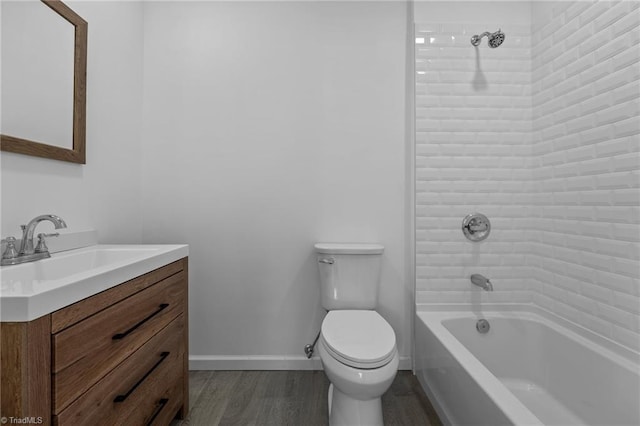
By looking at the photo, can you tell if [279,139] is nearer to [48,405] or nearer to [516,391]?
[48,405]

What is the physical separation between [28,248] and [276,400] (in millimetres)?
1348

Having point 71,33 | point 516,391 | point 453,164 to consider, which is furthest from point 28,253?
point 516,391

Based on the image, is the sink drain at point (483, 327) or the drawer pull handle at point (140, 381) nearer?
the drawer pull handle at point (140, 381)

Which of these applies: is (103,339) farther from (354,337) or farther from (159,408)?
(354,337)

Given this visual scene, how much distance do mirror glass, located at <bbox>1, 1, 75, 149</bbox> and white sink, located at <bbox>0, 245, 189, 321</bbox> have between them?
0.51m

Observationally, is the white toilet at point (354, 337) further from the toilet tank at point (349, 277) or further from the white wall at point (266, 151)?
the white wall at point (266, 151)

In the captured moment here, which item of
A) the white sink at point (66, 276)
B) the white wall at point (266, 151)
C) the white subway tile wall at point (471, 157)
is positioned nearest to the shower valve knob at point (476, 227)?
the white subway tile wall at point (471, 157)

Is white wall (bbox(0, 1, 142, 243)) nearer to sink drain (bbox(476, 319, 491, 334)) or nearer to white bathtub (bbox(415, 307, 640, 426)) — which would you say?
white bathtub (bbox(415, 307, 640, 426))

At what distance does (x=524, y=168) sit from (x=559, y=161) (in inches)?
9.6

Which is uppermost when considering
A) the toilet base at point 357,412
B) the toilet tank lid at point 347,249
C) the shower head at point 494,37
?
the shower head at point 494,37

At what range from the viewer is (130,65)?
209 cm

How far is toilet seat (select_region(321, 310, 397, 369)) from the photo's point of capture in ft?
4.61

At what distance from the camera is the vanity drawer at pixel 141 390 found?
96 cm

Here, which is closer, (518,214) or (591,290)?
(591,290)
